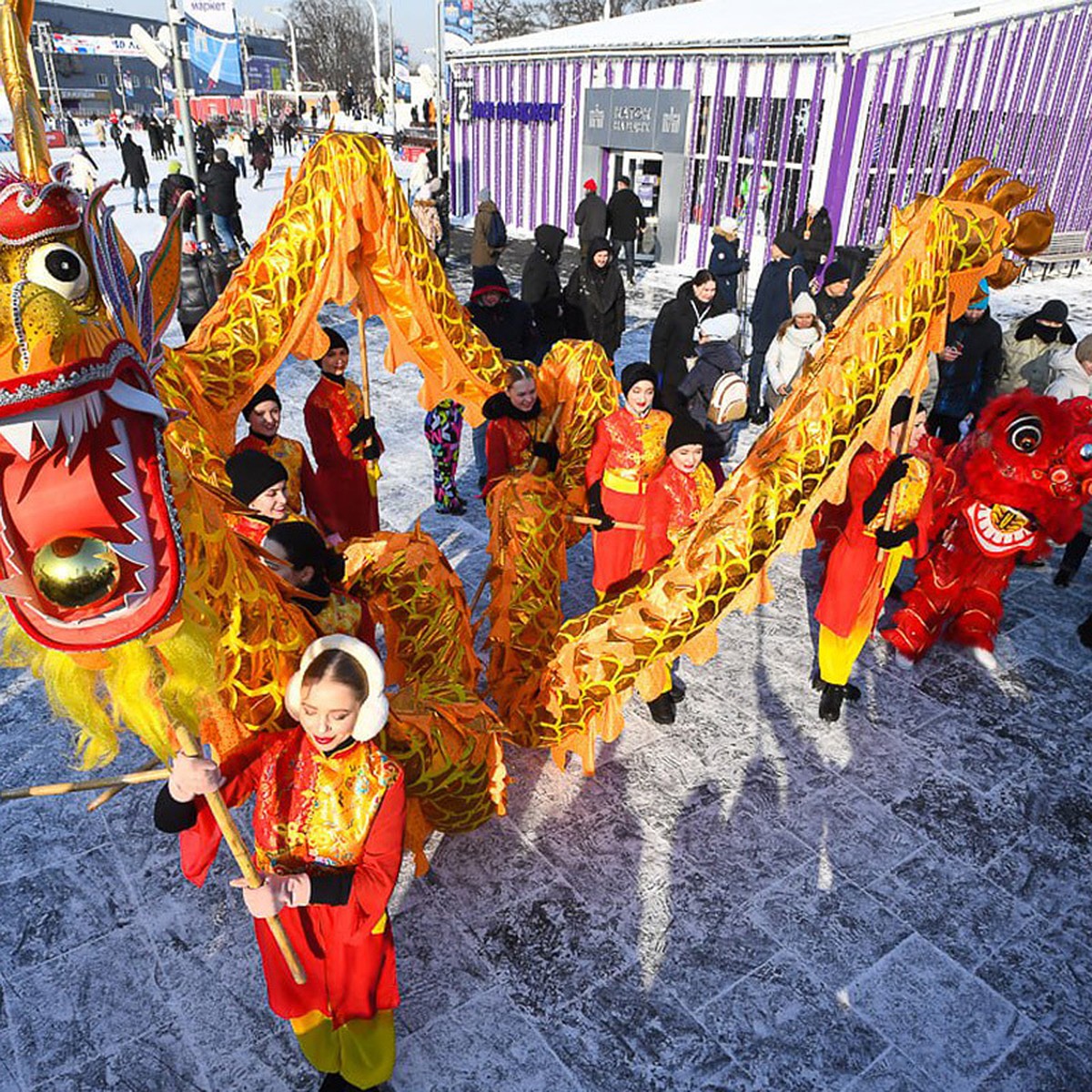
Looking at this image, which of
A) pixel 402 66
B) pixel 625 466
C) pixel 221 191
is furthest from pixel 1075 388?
pixel 402 66

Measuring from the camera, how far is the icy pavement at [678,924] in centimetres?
265

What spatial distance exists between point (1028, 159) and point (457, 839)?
661 inches

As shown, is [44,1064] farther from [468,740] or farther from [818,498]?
[818,498]

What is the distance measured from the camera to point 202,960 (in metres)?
2.89

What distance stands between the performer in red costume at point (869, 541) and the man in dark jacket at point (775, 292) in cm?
340

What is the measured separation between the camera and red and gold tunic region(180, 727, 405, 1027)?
2.13 meters

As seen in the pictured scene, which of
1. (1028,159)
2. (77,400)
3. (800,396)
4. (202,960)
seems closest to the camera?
(77,400)

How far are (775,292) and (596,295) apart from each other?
1.56m

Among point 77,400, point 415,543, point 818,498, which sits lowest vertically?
point 415,543

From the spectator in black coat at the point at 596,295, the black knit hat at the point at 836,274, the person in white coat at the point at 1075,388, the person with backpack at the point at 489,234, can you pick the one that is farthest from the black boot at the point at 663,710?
the person with backpack at the point at 489,234

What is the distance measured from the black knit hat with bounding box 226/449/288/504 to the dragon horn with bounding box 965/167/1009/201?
9.26 feet

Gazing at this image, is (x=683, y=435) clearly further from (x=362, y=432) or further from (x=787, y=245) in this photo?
(x=787, y=245)

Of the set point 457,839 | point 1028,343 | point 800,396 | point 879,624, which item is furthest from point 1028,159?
point 457,839

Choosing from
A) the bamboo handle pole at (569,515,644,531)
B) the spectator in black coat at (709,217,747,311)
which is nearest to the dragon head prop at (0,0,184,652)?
the bamboo handle pole at (569,515,644,531)
